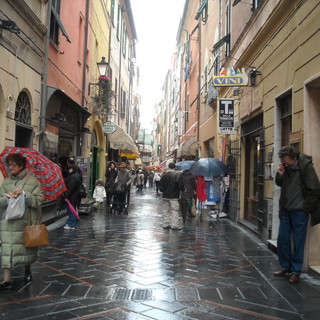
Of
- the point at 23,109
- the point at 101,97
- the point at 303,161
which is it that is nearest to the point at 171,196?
the point at 23,109

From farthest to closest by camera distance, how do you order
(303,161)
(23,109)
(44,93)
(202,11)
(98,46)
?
(202,11) < (98,46) < (44,93) < (23,109) < (303,161)

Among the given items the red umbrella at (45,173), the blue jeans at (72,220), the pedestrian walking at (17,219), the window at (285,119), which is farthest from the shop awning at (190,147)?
the pedestrian walking at (17,219)

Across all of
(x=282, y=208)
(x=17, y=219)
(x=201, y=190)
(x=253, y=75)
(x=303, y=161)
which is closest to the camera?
(x=17, y=219)

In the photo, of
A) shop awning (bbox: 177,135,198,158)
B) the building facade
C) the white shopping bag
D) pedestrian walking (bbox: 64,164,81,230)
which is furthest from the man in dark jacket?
shop awning (bbox: 177,135,198,158)

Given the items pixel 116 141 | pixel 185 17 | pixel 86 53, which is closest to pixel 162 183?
pixel 86 53

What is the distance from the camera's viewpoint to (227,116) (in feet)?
37.6

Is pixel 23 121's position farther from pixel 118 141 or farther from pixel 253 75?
pixel 118 141

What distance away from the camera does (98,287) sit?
15.1 ft

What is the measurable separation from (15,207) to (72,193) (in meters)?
4.85

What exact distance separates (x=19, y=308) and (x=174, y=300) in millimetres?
1587

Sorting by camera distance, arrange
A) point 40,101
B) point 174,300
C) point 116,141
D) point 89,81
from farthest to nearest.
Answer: point 116,141 → point 89,81 → point 40,101 → point 174,300

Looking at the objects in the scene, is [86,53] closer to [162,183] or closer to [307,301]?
[162,183]

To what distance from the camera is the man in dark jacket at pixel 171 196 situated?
9536 millimetres

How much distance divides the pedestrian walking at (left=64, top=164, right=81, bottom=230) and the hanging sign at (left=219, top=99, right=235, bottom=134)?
4.55 meters
